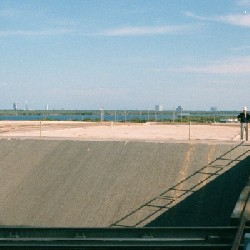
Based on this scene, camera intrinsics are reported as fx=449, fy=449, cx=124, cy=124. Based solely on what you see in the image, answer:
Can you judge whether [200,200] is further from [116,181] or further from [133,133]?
[133,133]

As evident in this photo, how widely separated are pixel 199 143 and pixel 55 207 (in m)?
9.90

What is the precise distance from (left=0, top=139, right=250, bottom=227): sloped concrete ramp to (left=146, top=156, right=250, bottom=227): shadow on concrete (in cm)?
5

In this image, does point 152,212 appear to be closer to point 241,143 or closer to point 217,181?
point 217,181

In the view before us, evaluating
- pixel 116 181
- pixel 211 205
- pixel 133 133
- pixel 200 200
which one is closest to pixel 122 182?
pixel 116 181

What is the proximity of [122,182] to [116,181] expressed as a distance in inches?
14.4

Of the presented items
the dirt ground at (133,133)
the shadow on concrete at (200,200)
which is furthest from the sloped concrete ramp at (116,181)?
the dirt ground at (133,133)

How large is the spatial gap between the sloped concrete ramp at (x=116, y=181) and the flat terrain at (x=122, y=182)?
0.05m

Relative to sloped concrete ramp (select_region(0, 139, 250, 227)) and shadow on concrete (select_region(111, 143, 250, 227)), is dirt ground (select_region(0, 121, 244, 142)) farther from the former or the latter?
shadow on concrete (select_region(111, 143, 250, 227))

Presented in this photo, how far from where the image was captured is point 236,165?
2470cm

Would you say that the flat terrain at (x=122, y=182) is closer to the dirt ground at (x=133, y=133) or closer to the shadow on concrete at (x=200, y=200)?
the shadow on concrete at (x=200, y=200)

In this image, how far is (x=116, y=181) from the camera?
24578 mm

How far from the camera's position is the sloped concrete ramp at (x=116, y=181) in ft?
71.5

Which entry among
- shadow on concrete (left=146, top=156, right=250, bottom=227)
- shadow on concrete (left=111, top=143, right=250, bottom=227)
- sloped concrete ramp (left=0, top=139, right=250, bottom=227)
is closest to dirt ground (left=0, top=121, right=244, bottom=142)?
sloped concrete ramp (left=0, top=139, right=250, bottom=227)

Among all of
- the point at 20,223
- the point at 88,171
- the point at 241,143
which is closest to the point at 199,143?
the point at 241,143
